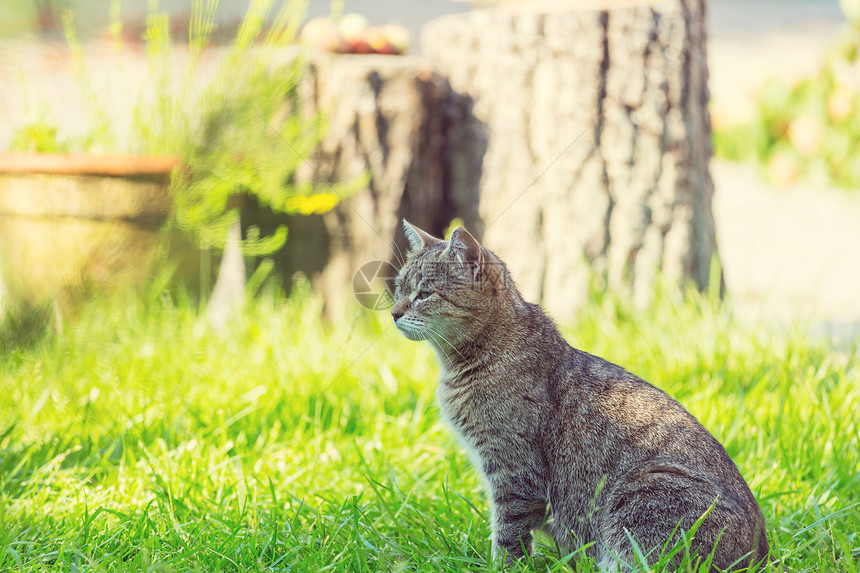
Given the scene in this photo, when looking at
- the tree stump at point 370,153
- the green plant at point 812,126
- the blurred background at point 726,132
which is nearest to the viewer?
the blurred background at point 726,132

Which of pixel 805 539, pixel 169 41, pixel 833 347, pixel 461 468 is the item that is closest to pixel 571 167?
pixel 833 347

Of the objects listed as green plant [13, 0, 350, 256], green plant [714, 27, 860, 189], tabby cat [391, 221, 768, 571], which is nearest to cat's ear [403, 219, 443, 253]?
tabby cat [391, 221, 768, 571]

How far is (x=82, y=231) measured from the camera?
1525 mm

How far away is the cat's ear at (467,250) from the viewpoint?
193cm

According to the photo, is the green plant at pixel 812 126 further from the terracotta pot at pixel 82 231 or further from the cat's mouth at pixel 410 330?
the terracotta pot at pixel 82 231

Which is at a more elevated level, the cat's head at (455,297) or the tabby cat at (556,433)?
the cat's head at (455,297)

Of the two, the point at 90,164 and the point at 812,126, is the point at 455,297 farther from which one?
the point at 812,126

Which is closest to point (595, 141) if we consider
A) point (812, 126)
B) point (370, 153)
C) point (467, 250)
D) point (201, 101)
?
point (370, 153)

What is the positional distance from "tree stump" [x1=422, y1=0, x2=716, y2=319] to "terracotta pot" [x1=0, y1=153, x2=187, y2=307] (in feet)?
7.00

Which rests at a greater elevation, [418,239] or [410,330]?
[418,239]

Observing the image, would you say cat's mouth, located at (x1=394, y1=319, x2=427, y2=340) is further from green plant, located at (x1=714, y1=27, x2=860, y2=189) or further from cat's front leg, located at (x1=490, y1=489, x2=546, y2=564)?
green plant, located at (x1=714, y1=27, x2=860, y2=189)

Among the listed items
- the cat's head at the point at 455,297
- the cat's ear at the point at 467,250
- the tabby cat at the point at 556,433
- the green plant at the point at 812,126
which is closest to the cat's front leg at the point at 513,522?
the tabby cat at the point at 556,433

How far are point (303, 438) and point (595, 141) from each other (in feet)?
6.31

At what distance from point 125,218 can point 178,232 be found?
0.12 meters
